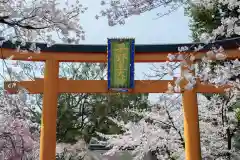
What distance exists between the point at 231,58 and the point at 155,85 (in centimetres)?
207

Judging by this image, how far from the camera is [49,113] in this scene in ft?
29.7

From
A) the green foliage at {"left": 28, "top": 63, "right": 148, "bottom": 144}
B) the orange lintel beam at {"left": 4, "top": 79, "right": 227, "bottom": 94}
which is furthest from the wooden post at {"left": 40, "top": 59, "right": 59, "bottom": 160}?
Result: the green foliage at {"left": 28, "top": 63, "right": 148, "bottom": 144}

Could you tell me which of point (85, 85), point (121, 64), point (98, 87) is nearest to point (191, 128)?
point (121, 64)

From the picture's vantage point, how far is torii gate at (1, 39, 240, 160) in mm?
8977

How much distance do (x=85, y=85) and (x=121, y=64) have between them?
1.10 metres

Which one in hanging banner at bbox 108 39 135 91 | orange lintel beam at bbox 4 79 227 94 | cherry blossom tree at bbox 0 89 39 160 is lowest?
cherry blossom tree at bbox 0 89 39 160

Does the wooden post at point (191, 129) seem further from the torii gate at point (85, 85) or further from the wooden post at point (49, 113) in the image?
the wooden post at point (49, 113)

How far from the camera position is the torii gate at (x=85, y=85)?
8.98 metres

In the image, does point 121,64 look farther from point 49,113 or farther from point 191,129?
point 191,129

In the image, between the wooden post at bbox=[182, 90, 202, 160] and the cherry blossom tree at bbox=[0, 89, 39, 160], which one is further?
the cherry blossom tree at bbox=[0, 89, 39, 160]

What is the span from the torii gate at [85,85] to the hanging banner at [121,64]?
22 centimetres

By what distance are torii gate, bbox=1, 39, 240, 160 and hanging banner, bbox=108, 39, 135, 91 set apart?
0.22 meters

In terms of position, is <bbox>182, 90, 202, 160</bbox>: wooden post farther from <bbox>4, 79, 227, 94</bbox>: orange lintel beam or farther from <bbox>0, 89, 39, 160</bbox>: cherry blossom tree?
<bbox>0, 89, 39, 160</bbox>: cherry blossom tree

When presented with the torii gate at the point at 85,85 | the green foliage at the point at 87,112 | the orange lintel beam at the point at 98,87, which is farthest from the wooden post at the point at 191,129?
the green foliage at the point at 87,112
